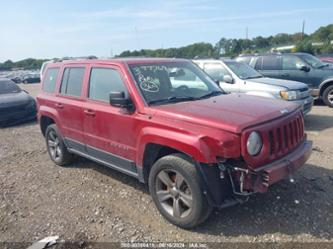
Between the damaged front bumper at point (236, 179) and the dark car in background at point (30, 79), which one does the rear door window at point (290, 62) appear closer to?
the damaged front bumper at point (236, 179)

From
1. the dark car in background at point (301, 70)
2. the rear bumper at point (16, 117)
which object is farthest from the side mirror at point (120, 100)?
the dark car in background at point (301, 70)

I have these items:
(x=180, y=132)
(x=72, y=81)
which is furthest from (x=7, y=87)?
(x=180, y=132)

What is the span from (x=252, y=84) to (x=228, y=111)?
4880 millimetres

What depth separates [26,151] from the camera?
7.33 metres

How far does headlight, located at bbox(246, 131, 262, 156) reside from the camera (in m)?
3.27

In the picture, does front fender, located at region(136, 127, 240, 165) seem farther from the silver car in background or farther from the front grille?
the silver car in background

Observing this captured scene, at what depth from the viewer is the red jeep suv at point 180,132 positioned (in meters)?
3.32

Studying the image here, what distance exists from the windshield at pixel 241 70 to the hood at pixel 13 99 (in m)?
6.64

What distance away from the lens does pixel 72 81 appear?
5449 mm

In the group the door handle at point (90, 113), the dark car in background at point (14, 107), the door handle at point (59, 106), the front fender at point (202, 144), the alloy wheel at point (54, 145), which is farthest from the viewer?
the dark car in background at point (14, 107)

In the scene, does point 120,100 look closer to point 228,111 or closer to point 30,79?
point 228,111

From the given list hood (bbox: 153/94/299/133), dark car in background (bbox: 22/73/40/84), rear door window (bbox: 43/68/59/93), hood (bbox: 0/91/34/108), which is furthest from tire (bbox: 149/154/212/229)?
dark car in background (bbox: 22/73/40/84)

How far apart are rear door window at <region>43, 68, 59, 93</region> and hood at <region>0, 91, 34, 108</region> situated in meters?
4.80

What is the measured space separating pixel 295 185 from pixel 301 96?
4231mm
